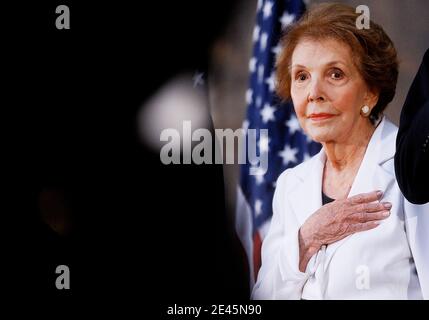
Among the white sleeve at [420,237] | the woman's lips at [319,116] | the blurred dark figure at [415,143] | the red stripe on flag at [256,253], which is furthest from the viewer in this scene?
the red stripe on flag at [256,253]

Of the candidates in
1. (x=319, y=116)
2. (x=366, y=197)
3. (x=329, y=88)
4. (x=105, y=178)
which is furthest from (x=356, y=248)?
(x=105, y=178)

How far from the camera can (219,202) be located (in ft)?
11.9

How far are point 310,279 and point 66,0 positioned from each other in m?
1.67

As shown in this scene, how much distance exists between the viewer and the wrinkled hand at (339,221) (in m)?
3.44

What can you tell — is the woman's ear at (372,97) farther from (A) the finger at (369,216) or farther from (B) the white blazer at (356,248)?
(A) the finger at (369,216)

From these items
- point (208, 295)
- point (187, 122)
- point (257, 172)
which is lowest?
point (208, 295)

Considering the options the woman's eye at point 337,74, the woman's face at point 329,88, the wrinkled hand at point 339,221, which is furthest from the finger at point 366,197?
the woman's eye at point 337,74

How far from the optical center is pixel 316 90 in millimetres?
3471

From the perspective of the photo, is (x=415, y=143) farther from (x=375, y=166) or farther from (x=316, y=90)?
(x=316, y=90)

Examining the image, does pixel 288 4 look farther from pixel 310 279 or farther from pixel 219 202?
pixel 310 279

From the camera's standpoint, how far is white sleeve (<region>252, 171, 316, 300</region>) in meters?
3.56

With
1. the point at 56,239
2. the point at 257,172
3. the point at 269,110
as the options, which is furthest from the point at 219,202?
the point at 56,239

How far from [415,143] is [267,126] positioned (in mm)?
661

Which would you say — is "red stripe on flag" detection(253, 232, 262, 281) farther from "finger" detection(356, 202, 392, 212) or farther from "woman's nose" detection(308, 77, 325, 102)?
"woman's nose" detection(308, 77, 325, 102)
